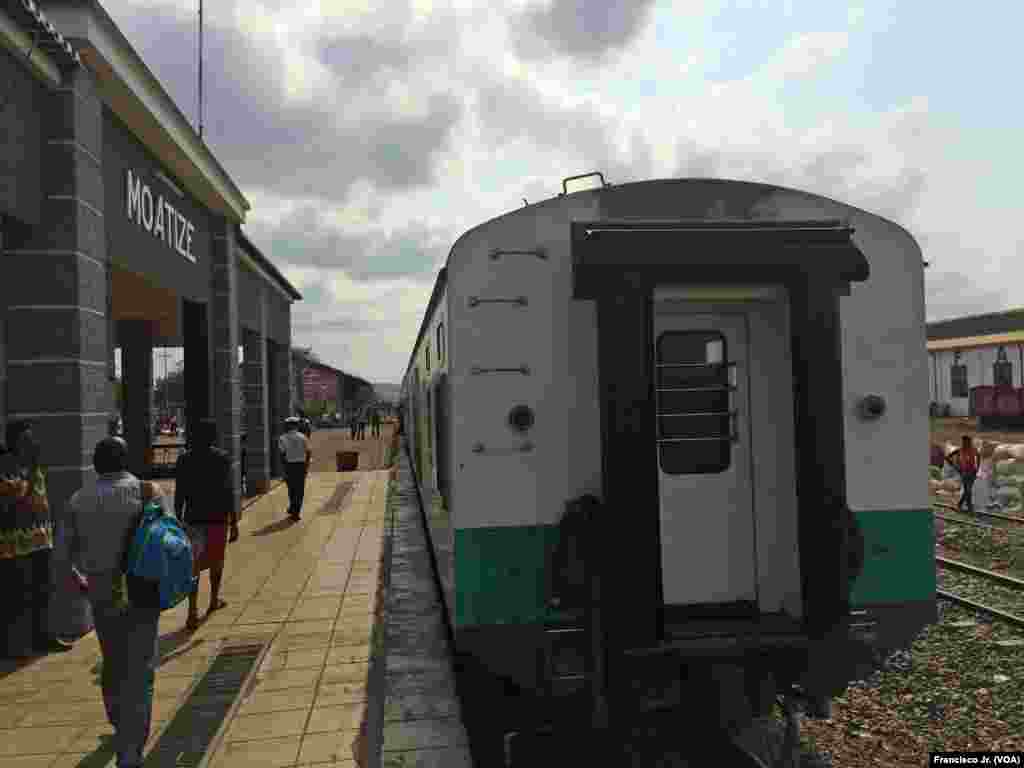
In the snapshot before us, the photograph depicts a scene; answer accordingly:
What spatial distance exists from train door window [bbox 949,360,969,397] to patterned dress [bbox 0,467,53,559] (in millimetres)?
43484

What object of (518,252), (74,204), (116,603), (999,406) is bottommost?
(116,603)

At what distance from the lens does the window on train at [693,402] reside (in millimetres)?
4590

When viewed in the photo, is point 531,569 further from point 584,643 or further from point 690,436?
point 690,436

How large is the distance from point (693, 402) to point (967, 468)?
12769 millimetres

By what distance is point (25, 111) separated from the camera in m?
6.31

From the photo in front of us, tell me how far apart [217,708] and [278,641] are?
1.46 metres

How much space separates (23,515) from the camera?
5984 millimetres

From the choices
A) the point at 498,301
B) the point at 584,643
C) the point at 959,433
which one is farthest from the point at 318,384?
the point at 584,643

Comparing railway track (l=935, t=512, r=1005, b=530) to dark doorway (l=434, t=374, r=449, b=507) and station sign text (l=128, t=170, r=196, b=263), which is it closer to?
dark doorway (l=434, t=374, r=449, b=507)

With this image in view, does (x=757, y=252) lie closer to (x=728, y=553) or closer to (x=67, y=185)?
(x=728, y=553)

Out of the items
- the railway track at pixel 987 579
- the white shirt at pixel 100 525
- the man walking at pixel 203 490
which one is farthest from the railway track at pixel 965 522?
the white shirt at pixel 100 525

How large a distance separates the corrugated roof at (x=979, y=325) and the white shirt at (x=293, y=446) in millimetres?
45066

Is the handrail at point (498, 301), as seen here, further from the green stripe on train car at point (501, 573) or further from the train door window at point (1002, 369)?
the train door window at point (1002, 369)

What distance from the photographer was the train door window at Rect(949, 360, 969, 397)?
4044cm
